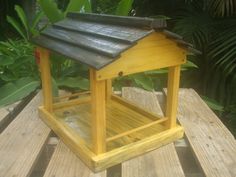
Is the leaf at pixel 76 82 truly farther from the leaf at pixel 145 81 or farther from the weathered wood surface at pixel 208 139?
the weathered wood surface at pixel 208 139

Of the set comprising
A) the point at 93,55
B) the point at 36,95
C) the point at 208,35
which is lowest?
the point at 36,95

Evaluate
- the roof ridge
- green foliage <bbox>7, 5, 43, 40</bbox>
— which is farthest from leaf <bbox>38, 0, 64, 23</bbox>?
the roof ridge

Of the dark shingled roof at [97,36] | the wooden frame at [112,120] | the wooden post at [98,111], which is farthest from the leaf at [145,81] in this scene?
the wooden post at [98,111]

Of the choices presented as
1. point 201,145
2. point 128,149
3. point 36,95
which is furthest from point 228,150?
point 36,95

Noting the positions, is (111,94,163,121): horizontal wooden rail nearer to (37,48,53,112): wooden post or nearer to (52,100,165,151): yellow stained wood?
(52,100,165,151): yellow stained wood

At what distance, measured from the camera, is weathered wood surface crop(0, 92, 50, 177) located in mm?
1138

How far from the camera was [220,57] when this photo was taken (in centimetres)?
265

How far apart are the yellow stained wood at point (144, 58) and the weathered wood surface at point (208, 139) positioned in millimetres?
342

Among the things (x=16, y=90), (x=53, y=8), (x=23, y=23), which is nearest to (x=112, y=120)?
(x=16, y=90)

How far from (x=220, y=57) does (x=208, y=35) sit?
196 mm

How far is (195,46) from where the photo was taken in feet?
8.66

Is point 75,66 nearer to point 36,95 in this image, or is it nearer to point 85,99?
point 36,95

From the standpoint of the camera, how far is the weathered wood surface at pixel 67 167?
1.11 metres

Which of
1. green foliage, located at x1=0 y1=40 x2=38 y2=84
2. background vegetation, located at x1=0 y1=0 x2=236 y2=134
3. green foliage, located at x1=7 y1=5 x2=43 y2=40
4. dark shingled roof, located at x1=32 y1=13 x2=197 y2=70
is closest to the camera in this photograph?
dark shingled roof, located at x1=32 y1=13 x2=197 y2=70
